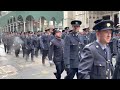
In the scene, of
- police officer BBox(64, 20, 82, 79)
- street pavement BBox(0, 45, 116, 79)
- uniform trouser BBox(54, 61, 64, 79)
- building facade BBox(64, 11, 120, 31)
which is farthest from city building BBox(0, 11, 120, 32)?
street pavement BBox(0, 45, 116, 79)

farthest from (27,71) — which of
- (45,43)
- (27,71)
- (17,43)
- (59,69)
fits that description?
(17,43)

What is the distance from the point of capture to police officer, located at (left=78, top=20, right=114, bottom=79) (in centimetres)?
306

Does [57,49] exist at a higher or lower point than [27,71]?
higher

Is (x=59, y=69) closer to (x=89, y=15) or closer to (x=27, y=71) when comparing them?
(x=89, y=15)

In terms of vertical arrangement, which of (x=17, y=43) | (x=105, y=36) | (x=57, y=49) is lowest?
(x=17, y=43)

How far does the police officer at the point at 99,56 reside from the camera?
3.06m

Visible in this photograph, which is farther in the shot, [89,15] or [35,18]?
[89,15]

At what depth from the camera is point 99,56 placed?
10.4 ft

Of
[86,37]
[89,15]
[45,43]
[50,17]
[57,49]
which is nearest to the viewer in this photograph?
[57,49]
